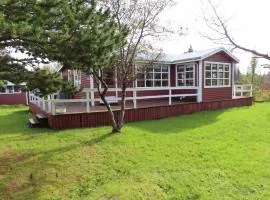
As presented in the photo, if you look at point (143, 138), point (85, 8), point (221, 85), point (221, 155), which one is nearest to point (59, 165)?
point (143, 138)

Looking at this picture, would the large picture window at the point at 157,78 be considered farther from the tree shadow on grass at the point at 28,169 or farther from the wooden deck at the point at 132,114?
the tree shadow on grass at the point at 28,169

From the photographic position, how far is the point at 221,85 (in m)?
16.4

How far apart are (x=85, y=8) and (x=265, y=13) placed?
13.1m

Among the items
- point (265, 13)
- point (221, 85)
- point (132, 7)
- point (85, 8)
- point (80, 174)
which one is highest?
point (265, 13)

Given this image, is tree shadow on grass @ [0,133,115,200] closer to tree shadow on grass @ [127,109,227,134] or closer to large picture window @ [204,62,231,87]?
tree shadow on grass @ [127,109,227,134]

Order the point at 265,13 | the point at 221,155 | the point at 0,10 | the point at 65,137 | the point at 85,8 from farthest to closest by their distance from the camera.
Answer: the point at 265,13 → the point at 65,137 → the point at 221,155 → the point at 85,8 → the point at 0,10

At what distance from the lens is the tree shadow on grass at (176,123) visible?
9.54 m

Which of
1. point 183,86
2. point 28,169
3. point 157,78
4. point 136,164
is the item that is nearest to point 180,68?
point 157,78

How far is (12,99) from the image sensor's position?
22.8 meters

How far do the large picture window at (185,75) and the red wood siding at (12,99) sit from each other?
13.3 meters

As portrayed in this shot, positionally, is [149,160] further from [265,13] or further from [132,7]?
[265,13]

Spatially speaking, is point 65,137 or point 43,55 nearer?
point 43,55

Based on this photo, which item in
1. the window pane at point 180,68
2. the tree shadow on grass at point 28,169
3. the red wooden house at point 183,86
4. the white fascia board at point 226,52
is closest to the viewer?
the tree shadow on grass at point 28,169

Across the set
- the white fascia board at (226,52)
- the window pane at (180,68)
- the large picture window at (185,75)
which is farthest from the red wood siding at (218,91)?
the window pane at (180,68)
